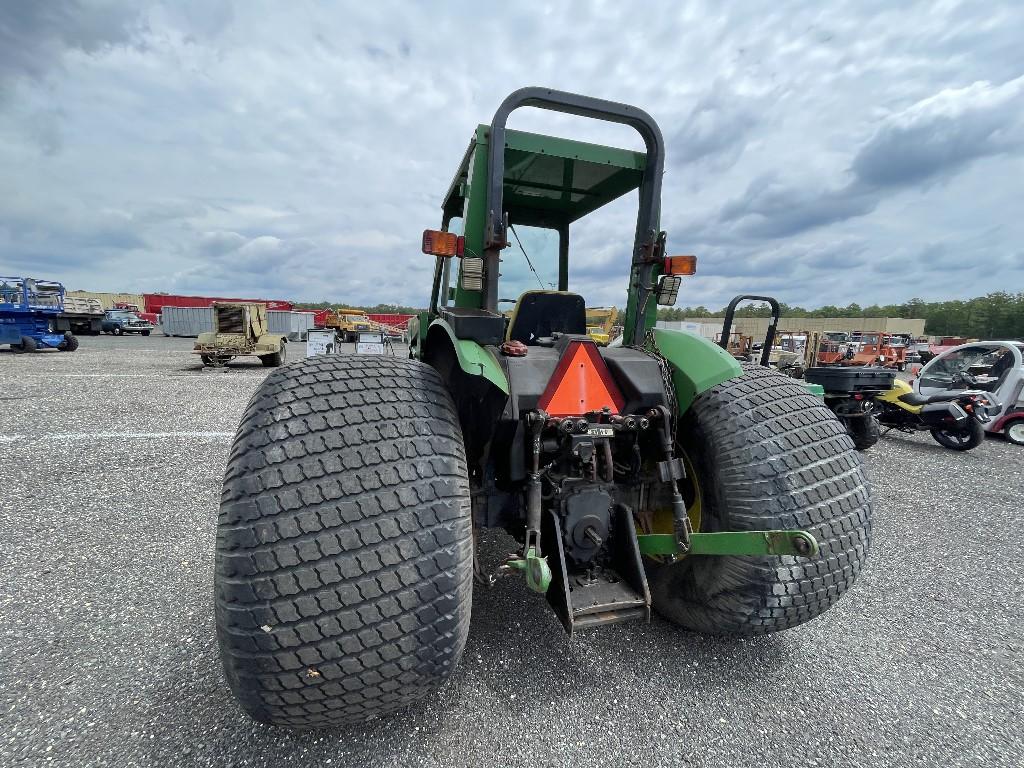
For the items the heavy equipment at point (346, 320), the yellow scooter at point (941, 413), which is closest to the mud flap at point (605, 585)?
the yellow scooter at point (941, 413)

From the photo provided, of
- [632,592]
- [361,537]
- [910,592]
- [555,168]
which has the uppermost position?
[555,168]

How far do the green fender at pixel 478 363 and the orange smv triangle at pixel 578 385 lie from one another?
19 cm

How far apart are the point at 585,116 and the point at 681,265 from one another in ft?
2.58

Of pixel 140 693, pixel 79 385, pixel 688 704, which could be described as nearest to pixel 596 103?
pixel 688 704

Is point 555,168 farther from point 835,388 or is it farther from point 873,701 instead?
point 835,388

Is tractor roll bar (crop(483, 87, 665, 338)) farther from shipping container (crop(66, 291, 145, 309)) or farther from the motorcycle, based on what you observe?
shipping container (crop(66, 291, 145, 309))

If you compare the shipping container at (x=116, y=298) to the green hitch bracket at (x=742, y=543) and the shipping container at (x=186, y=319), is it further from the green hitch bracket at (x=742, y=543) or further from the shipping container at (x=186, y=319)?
the green hitch bracket at (x=742, y=543)

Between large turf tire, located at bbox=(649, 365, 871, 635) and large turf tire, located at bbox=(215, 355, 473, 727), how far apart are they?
0.97 m

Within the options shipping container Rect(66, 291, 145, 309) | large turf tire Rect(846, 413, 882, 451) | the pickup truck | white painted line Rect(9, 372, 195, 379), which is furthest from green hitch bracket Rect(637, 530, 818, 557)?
shipping container Rect(66, 291, 145, 309)

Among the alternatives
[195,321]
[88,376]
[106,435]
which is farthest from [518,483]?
[195,321]

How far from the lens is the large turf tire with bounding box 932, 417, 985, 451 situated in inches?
237

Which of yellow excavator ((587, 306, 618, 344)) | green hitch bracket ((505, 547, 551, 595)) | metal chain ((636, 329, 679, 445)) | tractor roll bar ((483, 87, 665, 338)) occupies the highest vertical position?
tractor roll bar ((483, 87, 665, 338))

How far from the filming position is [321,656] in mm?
1093

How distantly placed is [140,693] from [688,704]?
190 centimetres
